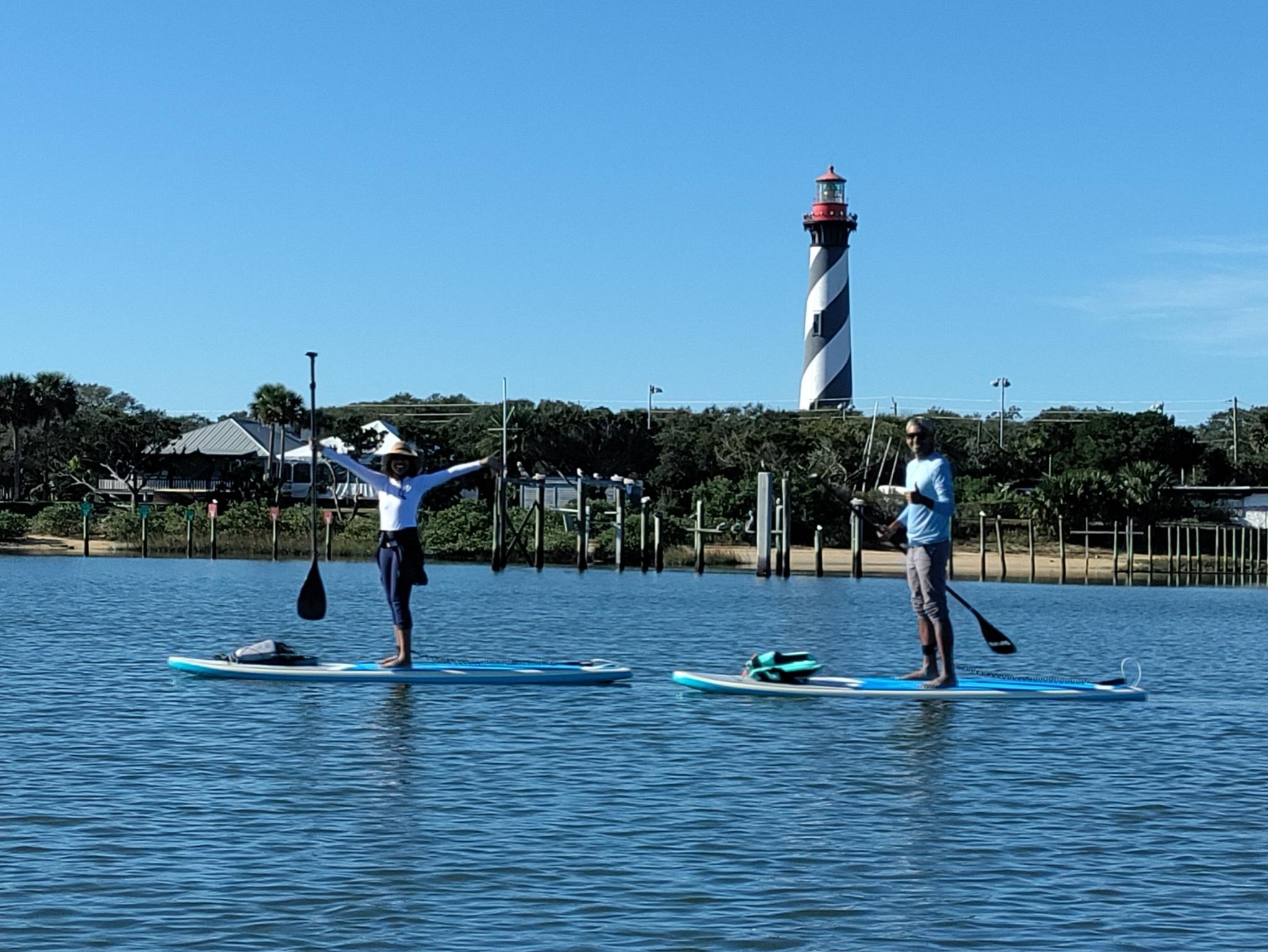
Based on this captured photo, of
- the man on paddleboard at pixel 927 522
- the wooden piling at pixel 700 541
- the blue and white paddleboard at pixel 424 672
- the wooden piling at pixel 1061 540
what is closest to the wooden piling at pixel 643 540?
the wooden piling at pixel 700 541

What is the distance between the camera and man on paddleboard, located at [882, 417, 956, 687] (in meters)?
16.2

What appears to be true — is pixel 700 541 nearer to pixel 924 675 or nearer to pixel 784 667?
pixel 784 667

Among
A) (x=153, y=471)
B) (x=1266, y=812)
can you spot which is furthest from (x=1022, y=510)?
(x=1266, y=812)

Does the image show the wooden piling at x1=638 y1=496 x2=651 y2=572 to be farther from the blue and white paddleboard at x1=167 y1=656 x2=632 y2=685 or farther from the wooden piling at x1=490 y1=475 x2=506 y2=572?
the blue and white paddleboard at x1=167 y1=656 x2=632 y2=685

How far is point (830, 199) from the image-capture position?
3784 inches

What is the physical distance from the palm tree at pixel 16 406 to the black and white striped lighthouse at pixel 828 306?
3783cm

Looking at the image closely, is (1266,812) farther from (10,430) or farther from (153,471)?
(10,430)

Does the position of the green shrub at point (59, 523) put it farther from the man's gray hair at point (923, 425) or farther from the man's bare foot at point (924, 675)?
the man's gray hair at point (923, 425)

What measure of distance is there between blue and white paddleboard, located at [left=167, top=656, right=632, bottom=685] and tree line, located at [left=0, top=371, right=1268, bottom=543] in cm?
5370

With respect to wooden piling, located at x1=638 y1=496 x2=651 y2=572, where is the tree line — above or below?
above

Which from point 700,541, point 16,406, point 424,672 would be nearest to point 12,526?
point 16,406

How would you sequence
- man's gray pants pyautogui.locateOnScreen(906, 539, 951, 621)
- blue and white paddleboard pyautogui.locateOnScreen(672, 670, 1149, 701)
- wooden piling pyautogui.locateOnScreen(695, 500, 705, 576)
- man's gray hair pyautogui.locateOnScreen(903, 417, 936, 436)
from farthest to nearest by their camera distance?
1. wooden piling pyautogui.locateOnScreen(695, 500, 705, 576)
2. blue and white paddleboard pyautogui.locateOnScreen(672, 670, 1149, 701)
3. man's gray pants pyautogui.locateOnScreen(906, 539, 951, 621)
4. man's gray hair pyautogui.locateOnScreen(903, 417, 936, 436)

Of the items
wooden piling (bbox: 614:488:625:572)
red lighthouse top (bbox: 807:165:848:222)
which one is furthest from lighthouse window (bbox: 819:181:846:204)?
wooden piling (bbox: 614:488:625:572)

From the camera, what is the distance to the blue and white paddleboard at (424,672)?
18.2 metres
